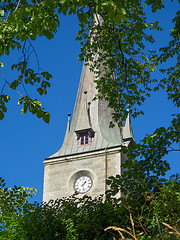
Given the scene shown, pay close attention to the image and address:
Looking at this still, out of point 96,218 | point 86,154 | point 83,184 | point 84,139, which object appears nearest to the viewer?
point 96,218

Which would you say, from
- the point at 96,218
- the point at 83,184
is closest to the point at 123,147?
the point at 96,218

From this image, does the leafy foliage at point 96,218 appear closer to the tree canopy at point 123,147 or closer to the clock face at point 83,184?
the tree canopy at point 123,147

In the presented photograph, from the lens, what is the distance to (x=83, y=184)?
44531mm

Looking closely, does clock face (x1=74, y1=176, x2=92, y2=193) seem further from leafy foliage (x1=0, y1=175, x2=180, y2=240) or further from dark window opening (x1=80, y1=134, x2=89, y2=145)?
leafy foliage (x1=0, y1=175, x2=180, y2=240)

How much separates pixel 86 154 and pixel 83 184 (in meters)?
3.01

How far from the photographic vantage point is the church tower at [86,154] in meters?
44.3

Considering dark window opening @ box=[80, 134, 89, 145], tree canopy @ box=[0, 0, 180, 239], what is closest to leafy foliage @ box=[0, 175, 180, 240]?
tree canopy @ box=[0, 0, 180, 239]

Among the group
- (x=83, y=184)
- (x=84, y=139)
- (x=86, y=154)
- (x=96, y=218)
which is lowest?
(x=96, y=218)

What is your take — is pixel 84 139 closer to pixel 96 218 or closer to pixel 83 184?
pixel 83 184

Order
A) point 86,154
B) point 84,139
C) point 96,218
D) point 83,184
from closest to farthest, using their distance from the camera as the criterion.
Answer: point 96,218, point 83,184, point 86,154, point 84,139

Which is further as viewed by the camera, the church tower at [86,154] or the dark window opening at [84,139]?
the dark window opening at [84,139]

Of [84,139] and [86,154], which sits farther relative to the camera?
[84,139]

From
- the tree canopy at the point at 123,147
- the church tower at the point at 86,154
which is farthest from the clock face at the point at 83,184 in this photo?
the tree canopy at the point at 123,147

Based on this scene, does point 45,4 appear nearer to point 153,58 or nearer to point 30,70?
point 30,70
